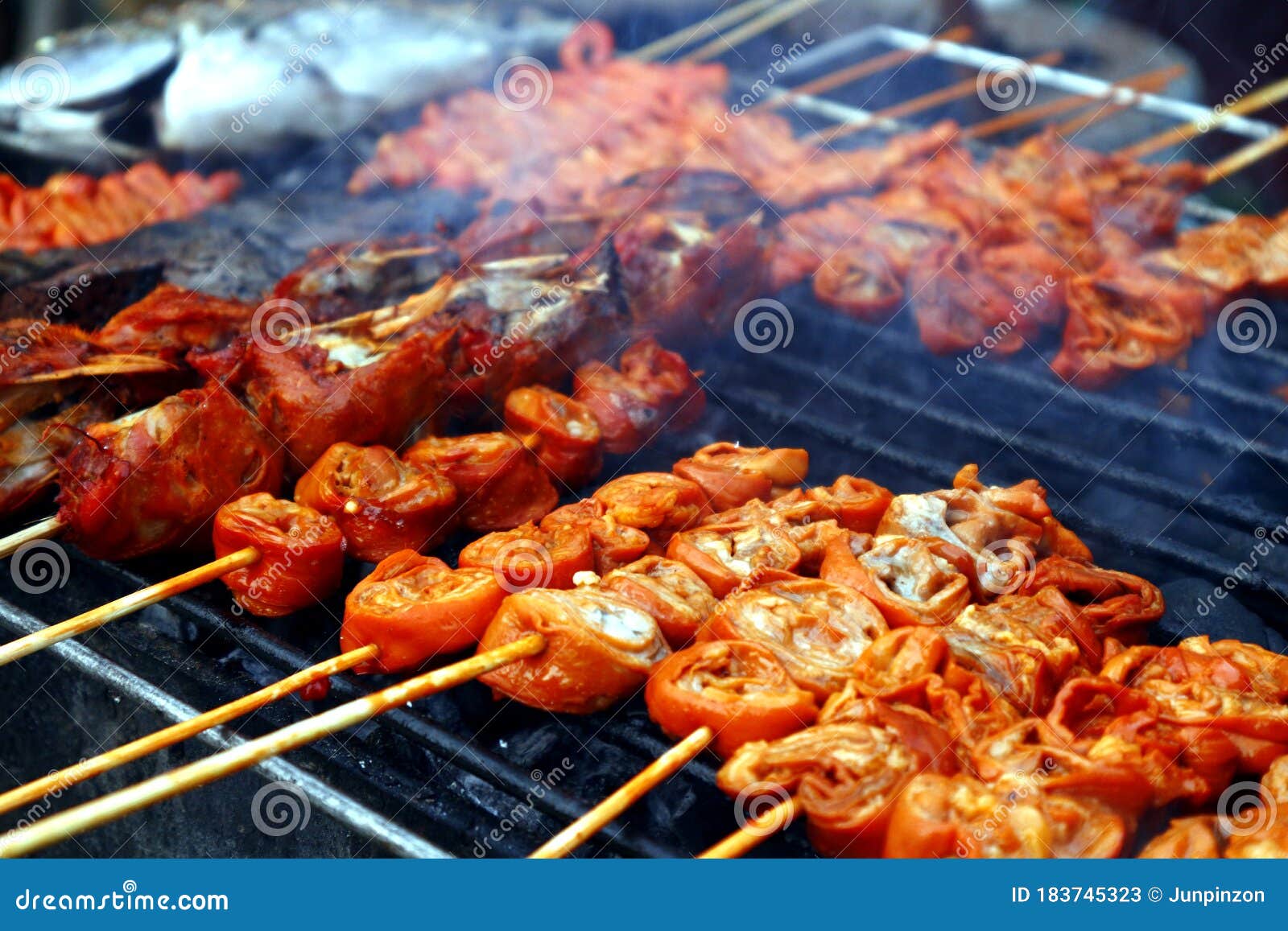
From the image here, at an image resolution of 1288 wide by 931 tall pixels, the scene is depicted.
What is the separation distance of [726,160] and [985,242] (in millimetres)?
1916

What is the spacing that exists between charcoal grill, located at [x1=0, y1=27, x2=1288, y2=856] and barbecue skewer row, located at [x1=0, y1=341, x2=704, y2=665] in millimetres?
195

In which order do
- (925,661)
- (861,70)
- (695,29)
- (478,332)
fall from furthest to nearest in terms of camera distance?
1. (695,29)
2. (861,70)
3. (478,332)
4. (925,661)

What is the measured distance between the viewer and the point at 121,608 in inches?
137

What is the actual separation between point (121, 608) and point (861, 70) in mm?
→ 6359

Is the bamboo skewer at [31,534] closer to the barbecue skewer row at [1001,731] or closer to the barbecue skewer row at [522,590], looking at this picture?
the barbecue skewer row at [522,590]

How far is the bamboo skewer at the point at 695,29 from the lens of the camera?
9047mm

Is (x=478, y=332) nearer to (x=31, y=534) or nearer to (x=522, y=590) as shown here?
(x=522, y=590)

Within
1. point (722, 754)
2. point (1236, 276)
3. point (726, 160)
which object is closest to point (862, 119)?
point (726, 160)

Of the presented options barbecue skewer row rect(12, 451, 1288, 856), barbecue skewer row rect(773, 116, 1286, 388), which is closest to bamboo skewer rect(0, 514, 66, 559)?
barbecue skewer row rect(12, 451, 1288, 856)

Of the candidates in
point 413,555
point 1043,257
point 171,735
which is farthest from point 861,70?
point 171,735

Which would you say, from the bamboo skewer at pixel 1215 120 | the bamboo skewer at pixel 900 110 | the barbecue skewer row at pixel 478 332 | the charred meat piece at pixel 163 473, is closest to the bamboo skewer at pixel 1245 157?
the bamboo skewer at pixel 1215 120

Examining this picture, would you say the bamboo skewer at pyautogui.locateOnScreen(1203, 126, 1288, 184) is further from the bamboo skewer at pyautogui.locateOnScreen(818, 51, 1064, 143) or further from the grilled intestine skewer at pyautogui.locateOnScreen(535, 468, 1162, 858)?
the grilled intestine skewer at pyautogui.locateOnScreen(535, 468, 1162, 858)

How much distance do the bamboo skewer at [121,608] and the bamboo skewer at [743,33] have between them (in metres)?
6.23

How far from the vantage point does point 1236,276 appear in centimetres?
571
